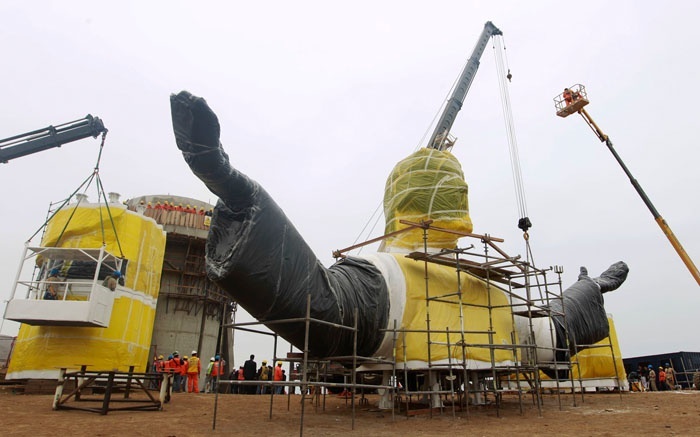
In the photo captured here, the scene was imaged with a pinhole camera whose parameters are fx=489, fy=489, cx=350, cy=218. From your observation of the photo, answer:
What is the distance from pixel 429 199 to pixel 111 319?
11.7 m

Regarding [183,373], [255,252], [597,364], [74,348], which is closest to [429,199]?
[255,252]

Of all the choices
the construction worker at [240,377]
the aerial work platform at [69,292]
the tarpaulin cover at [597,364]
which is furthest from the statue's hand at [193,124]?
the tarpaulin cover at [597,364]

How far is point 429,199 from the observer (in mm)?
11734

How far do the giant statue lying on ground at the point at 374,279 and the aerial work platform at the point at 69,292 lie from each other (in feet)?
29.9

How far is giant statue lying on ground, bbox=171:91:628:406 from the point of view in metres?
6.68

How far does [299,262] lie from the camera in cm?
745

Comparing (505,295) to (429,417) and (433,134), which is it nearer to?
(429,417)

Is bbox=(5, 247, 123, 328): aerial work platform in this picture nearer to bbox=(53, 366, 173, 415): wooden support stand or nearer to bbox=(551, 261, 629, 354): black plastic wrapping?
bbox=(53, 366, 173, 415): wooden support stand

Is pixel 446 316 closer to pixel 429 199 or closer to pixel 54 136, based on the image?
pixel 429 199

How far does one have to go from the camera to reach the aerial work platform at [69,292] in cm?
1416

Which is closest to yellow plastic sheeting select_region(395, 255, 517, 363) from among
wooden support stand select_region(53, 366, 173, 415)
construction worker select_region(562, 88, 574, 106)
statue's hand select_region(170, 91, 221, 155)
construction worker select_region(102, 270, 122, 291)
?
wooden support stand select_region(53, 366, 173, 415)

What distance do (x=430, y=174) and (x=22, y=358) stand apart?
14138mm

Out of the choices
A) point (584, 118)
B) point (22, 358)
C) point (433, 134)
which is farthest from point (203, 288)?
point (584, 118)

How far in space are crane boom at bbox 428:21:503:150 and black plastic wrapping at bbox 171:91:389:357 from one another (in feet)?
48.2
